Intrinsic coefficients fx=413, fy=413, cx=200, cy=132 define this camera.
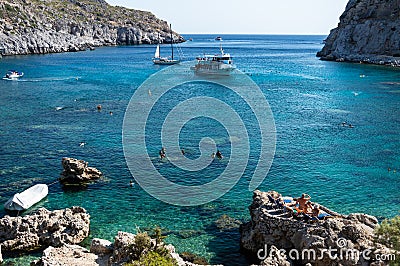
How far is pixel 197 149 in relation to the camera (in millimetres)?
43344

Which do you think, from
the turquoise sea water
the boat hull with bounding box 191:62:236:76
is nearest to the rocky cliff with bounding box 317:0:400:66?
the turquoise sea water

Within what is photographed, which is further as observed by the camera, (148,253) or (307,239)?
(307,239)

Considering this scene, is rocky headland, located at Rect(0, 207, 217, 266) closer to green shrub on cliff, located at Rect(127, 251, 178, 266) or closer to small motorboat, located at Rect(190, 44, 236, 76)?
green shrub on cliff, located at Rect(127, 251, 178, 266)

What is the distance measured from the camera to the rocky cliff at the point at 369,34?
390ft

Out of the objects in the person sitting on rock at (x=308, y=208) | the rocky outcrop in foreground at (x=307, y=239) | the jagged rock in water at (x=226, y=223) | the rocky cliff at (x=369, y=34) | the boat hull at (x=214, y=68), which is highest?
the rocky cliff at (x=369, y=34)

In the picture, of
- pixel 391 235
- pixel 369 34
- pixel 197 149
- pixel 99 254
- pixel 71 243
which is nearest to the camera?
pixel 391 235

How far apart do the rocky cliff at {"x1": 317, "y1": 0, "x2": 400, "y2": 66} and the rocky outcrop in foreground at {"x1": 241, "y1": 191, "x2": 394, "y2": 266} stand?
103 metres

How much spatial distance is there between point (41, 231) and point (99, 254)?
561 cm

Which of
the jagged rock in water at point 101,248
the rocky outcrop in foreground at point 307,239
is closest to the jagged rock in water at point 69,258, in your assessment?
the jagged rock in water at point 101,248

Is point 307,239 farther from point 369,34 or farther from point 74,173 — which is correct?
point 369,34

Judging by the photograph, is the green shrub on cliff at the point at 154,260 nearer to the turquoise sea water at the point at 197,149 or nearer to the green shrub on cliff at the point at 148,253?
the green shrub on cliff at the point at 148,253

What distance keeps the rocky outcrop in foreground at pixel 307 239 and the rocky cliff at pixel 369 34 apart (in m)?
103

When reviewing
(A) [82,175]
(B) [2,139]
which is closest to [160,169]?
(A) [82,175]

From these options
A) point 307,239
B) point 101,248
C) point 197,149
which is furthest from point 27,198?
point 307,239
